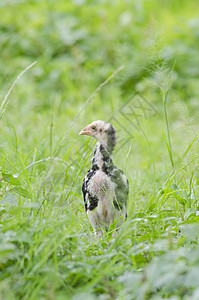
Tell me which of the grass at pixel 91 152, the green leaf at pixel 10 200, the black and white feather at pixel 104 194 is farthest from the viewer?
the black and white feather at pixel 104 194

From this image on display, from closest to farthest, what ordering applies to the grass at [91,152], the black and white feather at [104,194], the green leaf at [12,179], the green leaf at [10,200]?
the grass at [91,152], the green leaf at [10,200], the green leaf at [12,179], the black and white feather at [104,194]

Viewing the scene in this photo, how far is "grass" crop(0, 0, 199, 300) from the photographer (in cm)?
261

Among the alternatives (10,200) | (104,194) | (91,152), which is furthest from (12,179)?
(91,152)

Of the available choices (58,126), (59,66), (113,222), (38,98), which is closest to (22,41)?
(59,66)

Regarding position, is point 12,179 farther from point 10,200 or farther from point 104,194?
point 104,194

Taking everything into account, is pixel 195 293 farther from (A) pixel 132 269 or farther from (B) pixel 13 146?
(B) pixel 13 146

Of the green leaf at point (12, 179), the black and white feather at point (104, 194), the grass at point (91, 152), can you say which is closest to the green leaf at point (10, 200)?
the grass at point (91, 152)

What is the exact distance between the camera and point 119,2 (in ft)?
33.3

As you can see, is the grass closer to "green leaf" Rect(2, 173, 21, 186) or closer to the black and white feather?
"green leaf" Rect(2, 173, 21, 186)

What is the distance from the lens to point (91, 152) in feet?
13.6

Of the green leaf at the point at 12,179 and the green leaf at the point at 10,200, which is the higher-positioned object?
the green leaf at the point at 12,179

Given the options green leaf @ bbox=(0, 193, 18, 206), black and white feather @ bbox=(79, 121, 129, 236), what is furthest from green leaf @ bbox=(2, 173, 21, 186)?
black and white feather @ bbox=(79, 121, 129, 236)

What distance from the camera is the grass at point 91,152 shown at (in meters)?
2.61

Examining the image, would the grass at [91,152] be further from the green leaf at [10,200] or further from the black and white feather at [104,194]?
the black and white feather at [104,194]
